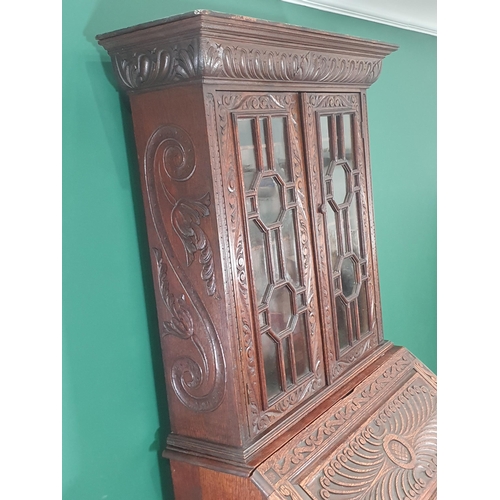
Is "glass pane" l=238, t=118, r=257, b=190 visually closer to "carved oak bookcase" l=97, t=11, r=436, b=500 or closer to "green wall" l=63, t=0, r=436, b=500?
"carved oak bookcase" l=97, t=11, r=436, b=500

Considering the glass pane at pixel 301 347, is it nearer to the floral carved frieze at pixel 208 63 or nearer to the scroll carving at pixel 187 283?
the scroll carving at pixel 187 283

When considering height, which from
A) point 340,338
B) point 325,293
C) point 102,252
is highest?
point 102,252

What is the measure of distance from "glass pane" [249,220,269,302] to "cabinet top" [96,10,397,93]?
0.37m

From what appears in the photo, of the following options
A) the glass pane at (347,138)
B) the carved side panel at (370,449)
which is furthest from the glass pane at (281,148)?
the carved side panel at (370,449)

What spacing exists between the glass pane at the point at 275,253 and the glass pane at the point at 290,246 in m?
0.03

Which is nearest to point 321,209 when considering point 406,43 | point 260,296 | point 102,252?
point 260,296

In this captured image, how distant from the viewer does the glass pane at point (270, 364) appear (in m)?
1.46

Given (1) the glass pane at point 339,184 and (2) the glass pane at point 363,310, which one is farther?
(2) the glass pane at point 363,310

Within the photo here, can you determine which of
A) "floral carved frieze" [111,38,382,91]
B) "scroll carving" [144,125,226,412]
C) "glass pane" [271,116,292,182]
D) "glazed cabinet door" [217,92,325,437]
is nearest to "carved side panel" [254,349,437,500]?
"glazed cabinet door" [217,92,325,437]

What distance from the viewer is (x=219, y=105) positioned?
1.29 metres

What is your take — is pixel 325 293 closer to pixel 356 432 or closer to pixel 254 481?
pixel 356 432
